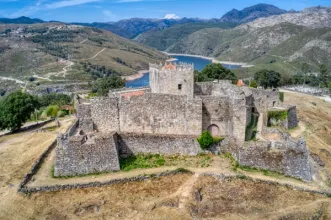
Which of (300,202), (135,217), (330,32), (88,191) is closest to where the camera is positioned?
(135,217)

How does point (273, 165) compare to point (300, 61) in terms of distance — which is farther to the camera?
point (300, 61)

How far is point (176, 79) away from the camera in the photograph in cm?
3072

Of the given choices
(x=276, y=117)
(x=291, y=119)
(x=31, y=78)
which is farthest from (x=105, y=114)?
(x=31, y=78)

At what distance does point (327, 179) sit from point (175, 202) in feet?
39.0

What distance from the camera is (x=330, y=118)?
158ft

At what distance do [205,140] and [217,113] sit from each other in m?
2.89

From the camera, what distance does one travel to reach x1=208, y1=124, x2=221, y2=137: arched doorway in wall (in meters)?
28.3

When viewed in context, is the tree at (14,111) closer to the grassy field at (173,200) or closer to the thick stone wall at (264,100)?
the grassy field at (173,200)

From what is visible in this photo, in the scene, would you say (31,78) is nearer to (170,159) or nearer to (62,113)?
(62,113)

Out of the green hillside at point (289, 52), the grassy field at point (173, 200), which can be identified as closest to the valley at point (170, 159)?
the grassy field at point (173, 200)

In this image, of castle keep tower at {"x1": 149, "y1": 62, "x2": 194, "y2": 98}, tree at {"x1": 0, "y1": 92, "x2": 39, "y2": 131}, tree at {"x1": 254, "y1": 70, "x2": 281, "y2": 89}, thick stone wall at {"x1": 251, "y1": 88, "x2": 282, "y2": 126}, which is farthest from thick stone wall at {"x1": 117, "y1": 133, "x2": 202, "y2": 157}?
tree at {"x1": 254, "y1": 70, "x2": 281, "y2": 89}

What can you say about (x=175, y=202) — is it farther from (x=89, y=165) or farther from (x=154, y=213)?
(x=89, y=165)

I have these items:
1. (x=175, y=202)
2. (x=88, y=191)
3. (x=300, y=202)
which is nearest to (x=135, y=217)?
(x=175, y=202)

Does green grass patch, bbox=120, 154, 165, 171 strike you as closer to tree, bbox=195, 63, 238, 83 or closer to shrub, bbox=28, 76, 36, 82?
tree, bbox=195, 63, 238, 83
